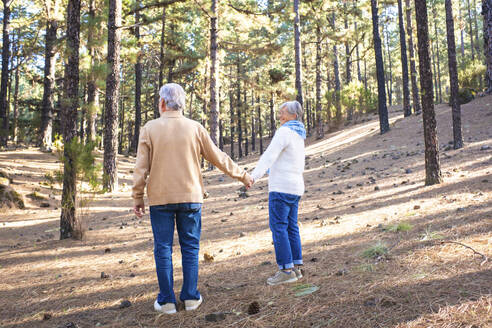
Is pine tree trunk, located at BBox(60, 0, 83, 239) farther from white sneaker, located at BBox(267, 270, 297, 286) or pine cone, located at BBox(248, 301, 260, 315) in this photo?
pine cone, located at BBox(248, 301, 260, 315)

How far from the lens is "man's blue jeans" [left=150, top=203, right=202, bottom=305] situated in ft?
10.2

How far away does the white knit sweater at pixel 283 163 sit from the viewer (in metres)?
3.64

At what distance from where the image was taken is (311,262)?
4.30 meters

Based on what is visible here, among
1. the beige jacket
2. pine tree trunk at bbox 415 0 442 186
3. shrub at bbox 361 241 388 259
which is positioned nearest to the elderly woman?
the beige jacket

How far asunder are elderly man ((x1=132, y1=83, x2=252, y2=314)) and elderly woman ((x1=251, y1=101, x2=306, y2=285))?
2.70 ft

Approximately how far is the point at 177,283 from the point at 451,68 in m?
11.9

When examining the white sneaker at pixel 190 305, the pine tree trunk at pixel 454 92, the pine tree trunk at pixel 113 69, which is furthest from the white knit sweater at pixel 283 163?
the pine tree trunk at pixel 454 92

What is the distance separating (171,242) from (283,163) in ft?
4.79

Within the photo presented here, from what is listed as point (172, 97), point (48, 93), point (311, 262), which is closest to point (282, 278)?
point (311, 262)

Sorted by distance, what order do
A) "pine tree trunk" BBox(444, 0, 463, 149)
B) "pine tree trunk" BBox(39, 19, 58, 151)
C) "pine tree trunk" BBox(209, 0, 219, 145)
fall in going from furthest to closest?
"pine tree trunk" BBox(39, 19, 58, 151) → "pine tree trunk" BBox(209, 0, 219, 145) → "pine tree trunk" BBox(444, 0, 463, 149)

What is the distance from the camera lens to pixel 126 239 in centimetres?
669

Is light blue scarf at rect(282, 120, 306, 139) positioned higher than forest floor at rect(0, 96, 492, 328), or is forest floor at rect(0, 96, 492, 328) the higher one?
light blue scarf at rect(282, 120, 306, 139)

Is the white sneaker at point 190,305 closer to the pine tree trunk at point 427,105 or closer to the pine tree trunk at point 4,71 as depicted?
the pine tree trunk at point 427,105

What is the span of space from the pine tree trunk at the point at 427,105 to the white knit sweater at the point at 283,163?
5135 mm
